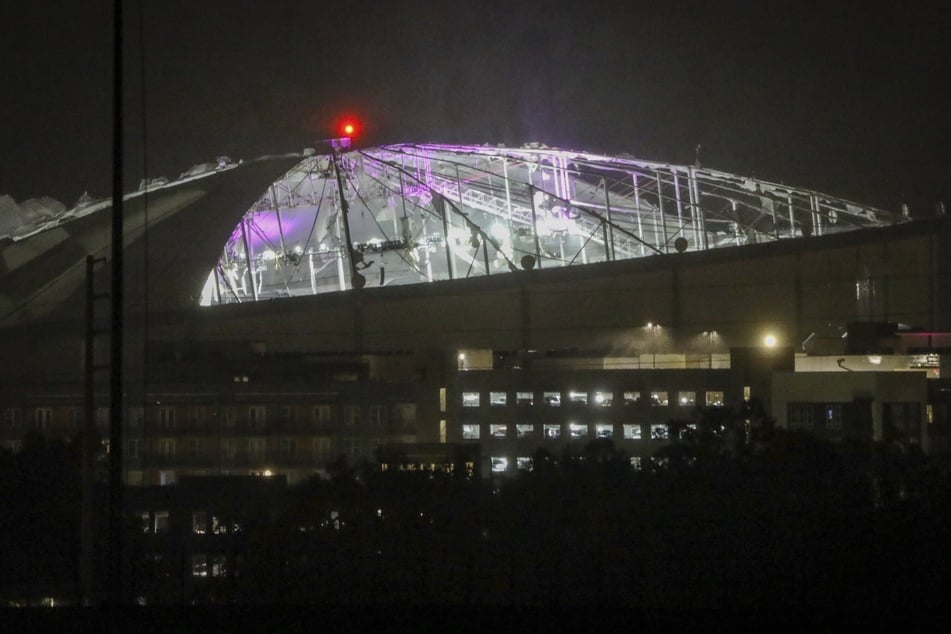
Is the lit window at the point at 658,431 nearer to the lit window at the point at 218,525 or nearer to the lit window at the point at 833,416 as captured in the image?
the lit window at the point at 833,416

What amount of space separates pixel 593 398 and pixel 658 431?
205cm

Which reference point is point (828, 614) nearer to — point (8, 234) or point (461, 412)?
point (461, 412)

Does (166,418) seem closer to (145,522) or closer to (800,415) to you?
(145,522)

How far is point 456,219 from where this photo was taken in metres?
22.7

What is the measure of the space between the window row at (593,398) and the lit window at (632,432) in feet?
1.29

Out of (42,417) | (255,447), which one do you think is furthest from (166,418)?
(42,417)

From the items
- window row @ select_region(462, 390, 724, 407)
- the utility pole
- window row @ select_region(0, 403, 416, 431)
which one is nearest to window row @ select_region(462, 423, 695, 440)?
A: window row @ select_region(462, 390, 724, 407)

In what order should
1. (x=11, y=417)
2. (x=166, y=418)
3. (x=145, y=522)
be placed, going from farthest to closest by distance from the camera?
(x=11, y=417) < (x=166, y=418) < (x=145, y=522)

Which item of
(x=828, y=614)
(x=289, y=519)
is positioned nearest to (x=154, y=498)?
(x=289, y=519)

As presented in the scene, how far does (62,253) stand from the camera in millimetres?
22109

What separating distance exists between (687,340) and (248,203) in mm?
8918

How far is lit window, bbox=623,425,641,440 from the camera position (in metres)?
19.4

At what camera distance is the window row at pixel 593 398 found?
1955 centimetres

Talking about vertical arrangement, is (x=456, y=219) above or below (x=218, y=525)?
above
